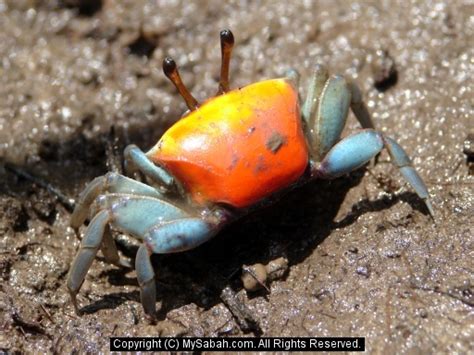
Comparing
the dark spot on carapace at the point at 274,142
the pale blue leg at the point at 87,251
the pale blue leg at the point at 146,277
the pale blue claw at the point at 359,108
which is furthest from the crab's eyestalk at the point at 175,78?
the pale blue claw at the point at 359,108

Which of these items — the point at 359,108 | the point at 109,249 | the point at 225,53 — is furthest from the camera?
the point at 359,108

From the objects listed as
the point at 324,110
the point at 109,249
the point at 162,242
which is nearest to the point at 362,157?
the point at 324,110

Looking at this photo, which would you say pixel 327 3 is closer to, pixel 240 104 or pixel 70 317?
pixel 240 104

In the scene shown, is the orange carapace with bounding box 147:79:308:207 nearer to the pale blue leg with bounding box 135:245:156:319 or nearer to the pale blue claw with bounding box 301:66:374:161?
the pale blue claw with bounding box 301:66:374:161

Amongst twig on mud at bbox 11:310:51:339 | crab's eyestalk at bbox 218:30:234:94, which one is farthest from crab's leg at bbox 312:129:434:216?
twig on mud at bbox 11:310:51:339

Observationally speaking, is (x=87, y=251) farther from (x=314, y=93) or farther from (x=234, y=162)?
(x=314, y=93)

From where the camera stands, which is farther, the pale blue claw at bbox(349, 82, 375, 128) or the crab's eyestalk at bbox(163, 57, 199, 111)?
→ the pale blue claw at bbox(349, 82, 375, 128)
